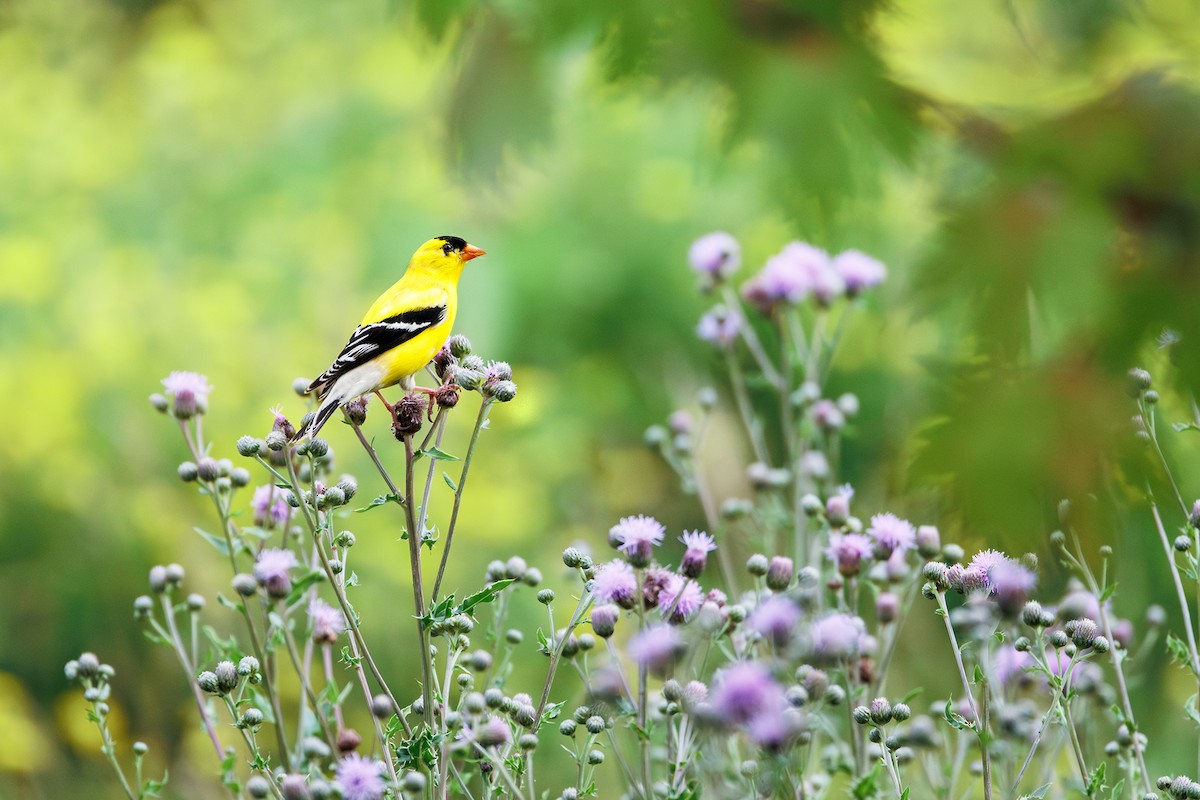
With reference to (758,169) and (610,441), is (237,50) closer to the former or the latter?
(610,441)

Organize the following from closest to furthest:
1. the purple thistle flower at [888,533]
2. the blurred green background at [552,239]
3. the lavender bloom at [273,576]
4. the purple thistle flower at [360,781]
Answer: the blurred green background at [552,239] < the purple thistle flower at [360,781] < the lavender bloom at [273,576] < the purple thistle flower at [888,533]

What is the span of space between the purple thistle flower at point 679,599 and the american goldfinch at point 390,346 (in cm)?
33

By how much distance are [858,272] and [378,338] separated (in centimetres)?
96

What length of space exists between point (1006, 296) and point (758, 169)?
313 mm

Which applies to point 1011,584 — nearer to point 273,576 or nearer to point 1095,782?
point 1095,782

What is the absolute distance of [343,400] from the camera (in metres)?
1.10

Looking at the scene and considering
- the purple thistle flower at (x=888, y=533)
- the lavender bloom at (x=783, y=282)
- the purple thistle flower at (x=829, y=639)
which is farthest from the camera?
the lavender bloom at (x=783, y=282)

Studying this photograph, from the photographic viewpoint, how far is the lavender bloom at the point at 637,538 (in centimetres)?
106

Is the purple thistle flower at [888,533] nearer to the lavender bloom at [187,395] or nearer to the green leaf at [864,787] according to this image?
the green leaf at [864,787]

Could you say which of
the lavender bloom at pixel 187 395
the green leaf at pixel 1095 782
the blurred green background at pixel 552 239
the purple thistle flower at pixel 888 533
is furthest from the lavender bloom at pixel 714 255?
the green leaf at pixel 1095 782

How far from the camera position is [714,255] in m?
1.85

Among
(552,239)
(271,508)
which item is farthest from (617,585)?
(552,239)

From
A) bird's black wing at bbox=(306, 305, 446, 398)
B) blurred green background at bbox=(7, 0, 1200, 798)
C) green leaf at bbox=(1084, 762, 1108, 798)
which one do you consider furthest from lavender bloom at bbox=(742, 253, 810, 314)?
green leaf at bbox=(1084, 762, 1108, 798)

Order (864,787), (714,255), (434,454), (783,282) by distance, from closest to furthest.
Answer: (864,787)
(434,454)
(783,282)
(714,255)
